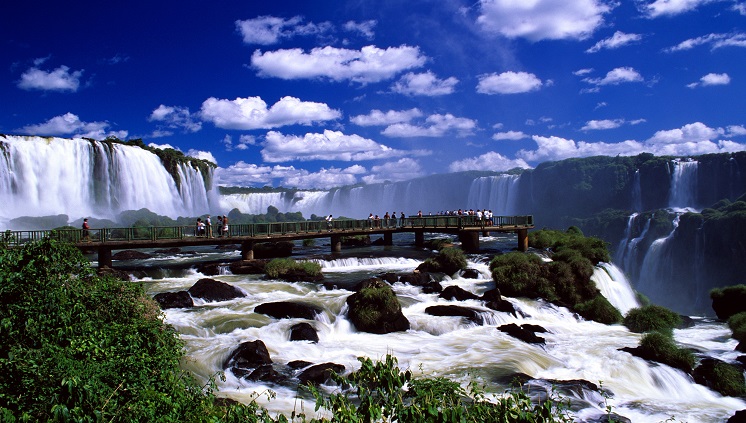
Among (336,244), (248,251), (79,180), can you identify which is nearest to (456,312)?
(248,251)

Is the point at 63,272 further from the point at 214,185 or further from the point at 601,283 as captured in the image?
the point at 214,185

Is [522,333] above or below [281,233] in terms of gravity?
below

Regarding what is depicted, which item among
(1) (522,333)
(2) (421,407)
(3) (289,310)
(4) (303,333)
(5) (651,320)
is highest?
(2) (421,407)

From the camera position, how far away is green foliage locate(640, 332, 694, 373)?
1352 cm

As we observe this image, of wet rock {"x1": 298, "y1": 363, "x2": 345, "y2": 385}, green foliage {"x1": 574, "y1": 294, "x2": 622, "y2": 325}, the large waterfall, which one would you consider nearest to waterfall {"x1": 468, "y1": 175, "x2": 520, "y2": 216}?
the large waterfall

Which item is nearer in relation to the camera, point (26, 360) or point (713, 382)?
point (26, 360)

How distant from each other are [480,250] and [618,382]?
68.6 ft

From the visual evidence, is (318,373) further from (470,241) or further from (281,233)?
(470,241)

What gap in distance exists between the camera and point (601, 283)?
79.9ft

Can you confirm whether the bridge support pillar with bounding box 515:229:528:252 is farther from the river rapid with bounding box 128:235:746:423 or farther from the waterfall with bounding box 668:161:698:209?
the waterfall with bounding box 668:161:698:209

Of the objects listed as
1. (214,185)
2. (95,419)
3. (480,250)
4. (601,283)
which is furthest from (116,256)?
(214,185)

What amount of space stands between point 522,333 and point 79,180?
155 ft

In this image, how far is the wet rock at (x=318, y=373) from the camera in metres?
11.8

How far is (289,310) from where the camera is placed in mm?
17000
